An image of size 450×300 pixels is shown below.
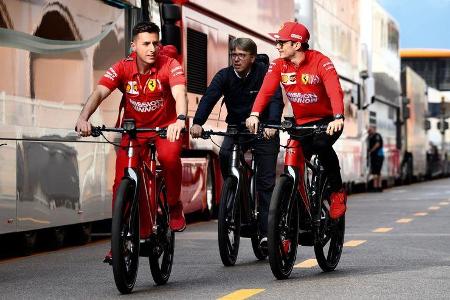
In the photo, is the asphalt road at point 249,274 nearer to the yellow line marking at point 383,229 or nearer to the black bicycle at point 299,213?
the black bicycle at point 299,213

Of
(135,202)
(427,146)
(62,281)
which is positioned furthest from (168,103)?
(427,146)

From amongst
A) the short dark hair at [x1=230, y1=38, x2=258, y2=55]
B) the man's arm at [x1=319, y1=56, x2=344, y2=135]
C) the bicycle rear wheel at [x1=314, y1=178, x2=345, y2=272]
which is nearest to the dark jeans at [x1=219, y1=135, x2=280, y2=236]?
the short dark hair at [x1=230, y1=38, x2=258, y2=55]

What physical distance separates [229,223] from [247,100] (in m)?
1.06

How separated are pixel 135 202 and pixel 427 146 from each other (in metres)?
43.5

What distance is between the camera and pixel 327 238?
10156mm

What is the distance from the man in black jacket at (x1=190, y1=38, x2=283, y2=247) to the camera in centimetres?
1111

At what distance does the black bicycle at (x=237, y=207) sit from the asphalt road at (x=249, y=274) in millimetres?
151

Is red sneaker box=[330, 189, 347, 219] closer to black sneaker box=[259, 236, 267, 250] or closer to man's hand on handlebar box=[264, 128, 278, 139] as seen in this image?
man's hand on handlebar box=[264, 128, 278, 139]

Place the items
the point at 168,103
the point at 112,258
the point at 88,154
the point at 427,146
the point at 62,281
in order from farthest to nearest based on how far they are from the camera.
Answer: the point at 427,146, the point at 88,154, the point at 62,281, the point at 168,103, the point at 112,258

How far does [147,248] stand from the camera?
888cm

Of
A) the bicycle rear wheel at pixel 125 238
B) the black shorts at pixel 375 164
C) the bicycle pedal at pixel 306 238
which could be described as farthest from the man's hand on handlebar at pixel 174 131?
the black shorts at pixel 375 164

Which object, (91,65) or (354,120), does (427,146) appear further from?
(91,65)

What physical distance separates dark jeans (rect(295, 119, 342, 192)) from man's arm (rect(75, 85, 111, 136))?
1518 millimetres

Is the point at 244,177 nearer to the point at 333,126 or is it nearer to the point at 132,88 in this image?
the point at 333,126
